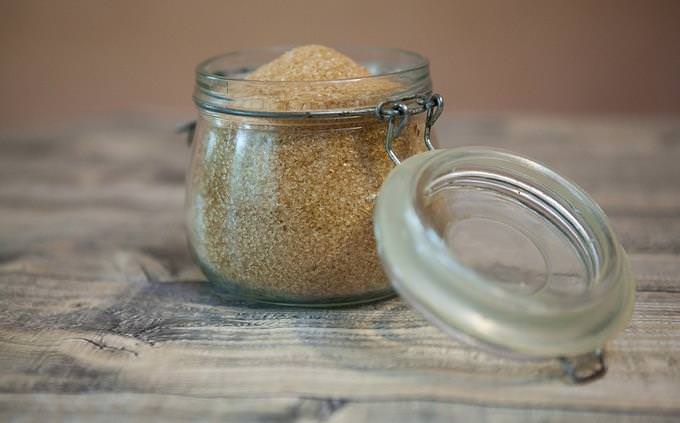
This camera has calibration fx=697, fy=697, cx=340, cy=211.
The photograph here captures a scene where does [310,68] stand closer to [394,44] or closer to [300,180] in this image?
[300,180]

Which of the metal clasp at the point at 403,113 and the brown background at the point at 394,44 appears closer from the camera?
the metal clasp at the point at 403,113

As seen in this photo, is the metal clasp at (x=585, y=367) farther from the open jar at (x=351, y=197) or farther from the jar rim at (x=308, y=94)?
the jar rim at (x=308, y=94)

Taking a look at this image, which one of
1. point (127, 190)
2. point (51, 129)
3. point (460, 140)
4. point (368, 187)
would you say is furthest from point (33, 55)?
point (368, 187)

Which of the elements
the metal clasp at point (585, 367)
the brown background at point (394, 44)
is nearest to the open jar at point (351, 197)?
the metal clasp at point (585, 367)

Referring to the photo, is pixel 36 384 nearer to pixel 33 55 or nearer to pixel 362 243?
pixel 362 243

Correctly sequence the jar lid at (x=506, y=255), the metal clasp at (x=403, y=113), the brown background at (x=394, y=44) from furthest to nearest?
the brown background at (x=394, y=44)
the metal clasp at (x=403, y=113)
the jar lid at (x=506, y=255)

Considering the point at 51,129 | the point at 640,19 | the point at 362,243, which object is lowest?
the point at 51,129
